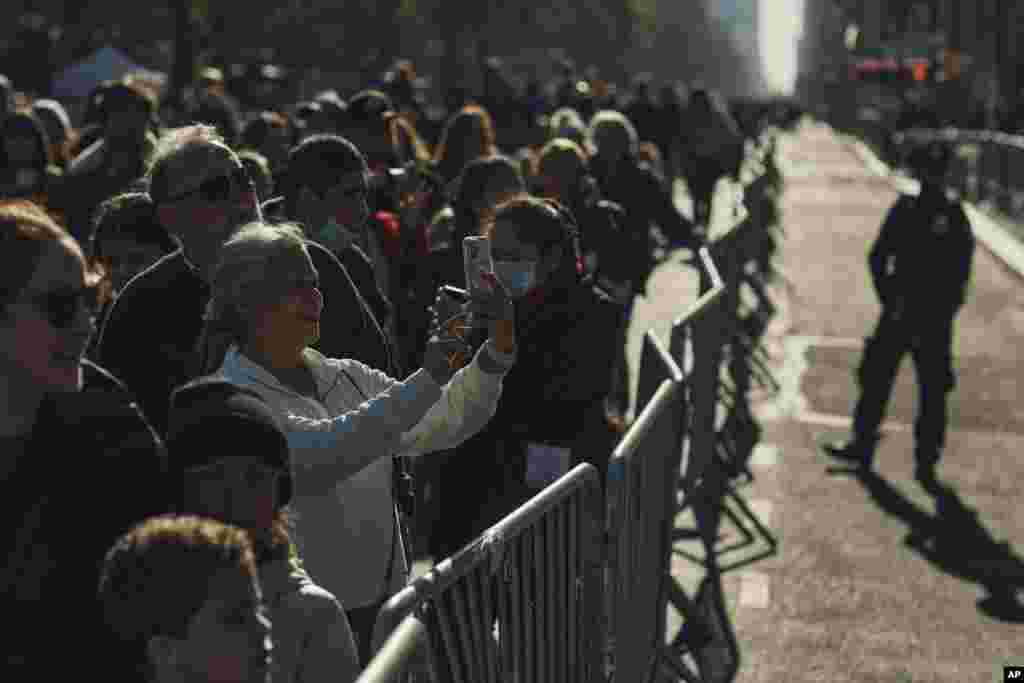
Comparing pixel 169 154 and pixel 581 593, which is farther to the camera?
pixel 581 593

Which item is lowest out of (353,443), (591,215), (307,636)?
(591,215)

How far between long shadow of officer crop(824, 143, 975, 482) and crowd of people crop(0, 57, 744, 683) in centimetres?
411

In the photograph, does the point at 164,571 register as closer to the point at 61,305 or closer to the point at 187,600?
the point at 187,600

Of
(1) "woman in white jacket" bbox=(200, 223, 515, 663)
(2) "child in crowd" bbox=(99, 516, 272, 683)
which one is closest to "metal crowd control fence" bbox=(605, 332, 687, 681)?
(1) "woman in white jacket" bbox=(200, 223, 515, 663)

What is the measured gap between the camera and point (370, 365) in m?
5.86

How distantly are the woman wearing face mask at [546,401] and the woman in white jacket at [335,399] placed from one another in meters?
1.21

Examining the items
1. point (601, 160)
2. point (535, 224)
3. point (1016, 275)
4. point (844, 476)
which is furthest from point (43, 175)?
point (1016, 275)

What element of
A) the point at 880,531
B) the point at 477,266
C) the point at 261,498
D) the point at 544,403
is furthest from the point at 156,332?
the point at 880,531

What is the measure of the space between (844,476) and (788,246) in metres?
17.6

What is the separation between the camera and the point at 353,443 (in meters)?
4.63

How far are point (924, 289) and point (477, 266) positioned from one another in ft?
25.7

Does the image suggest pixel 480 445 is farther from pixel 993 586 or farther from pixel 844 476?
pixel 844 476

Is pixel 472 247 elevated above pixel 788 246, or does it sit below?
above

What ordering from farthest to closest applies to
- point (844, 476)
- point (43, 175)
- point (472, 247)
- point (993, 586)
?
point (844, 476), point (43, 175), point (993, 586), point (472, 247)
